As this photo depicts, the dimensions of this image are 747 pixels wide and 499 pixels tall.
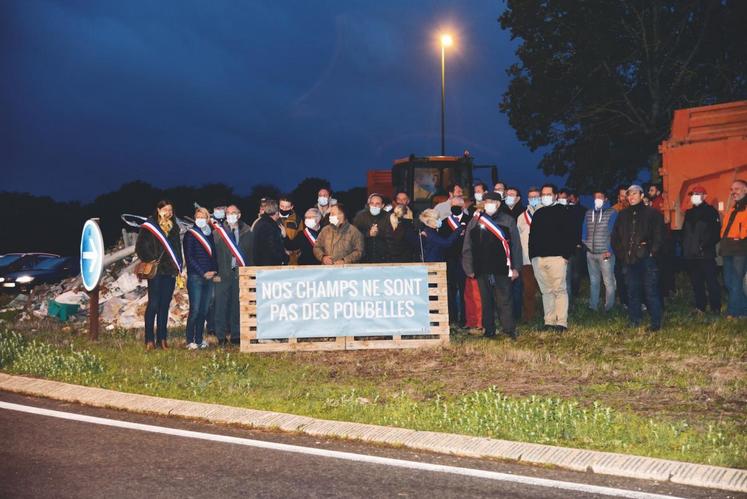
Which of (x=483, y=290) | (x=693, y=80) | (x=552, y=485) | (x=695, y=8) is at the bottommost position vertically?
(x=552, y=485)

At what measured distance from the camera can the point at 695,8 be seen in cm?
3381

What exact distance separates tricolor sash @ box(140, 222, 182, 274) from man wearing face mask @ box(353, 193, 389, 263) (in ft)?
8.51

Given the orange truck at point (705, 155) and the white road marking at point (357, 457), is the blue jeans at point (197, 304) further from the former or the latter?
the orange truck at point (705, 155)

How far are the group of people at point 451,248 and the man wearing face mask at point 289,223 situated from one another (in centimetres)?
2

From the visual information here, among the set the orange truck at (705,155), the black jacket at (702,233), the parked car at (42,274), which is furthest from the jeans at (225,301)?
the parked car at (42,274)

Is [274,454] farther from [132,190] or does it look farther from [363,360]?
[132,190]

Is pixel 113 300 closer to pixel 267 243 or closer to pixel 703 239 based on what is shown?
pixel 267 243

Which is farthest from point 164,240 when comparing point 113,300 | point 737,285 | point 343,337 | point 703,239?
point 737,285

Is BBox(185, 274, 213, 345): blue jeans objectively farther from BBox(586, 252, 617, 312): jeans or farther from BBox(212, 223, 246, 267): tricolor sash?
BBox(586, 252, 617, 312): jeans

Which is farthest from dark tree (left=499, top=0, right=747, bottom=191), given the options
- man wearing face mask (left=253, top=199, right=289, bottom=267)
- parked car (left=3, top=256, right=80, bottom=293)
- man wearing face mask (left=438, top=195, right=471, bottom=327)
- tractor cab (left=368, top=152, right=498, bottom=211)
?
man wearing face mask (left=253, top=199, right=289, bottom=267)

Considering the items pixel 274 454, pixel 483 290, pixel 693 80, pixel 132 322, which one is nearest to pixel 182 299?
pixel 132 322

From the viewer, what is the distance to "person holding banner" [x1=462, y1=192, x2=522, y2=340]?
12836mm

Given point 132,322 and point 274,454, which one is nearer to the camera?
point 274,454

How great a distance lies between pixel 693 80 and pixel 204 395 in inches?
1147
